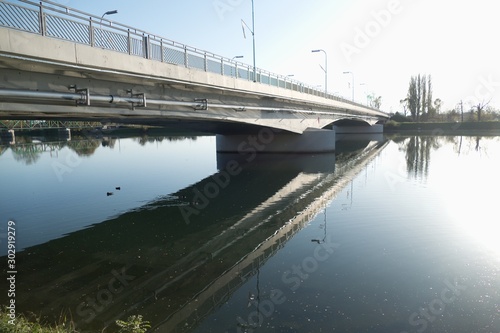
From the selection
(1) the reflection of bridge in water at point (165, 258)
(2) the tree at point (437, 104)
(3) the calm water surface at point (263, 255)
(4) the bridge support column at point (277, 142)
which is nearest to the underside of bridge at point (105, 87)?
(3) the calm water surface at point (263, 255)

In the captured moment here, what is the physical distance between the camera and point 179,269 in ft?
27.1

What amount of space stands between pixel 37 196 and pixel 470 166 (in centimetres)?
2569

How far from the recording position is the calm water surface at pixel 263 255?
6223mm

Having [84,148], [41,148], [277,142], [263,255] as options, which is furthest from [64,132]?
[263,255]

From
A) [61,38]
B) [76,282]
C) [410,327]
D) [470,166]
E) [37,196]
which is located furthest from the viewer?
[470,166]

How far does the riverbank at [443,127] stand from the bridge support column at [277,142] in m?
50.3

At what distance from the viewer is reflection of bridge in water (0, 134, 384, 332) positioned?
21.6 feet

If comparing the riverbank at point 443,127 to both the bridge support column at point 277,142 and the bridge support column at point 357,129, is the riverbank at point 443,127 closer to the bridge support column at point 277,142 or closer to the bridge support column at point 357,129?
the bridge support column at point 357,129

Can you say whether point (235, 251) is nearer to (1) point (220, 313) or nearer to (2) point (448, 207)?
(1) point (220, 313)

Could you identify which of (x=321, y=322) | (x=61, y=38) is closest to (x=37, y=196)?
(x=61, y=38)

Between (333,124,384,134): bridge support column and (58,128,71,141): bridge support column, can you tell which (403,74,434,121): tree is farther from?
(58,128,71,141): bridge support column

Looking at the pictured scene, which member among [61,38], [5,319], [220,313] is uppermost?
[61,38]

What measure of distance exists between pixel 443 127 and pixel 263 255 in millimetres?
84667

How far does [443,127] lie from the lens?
81.7 meters
